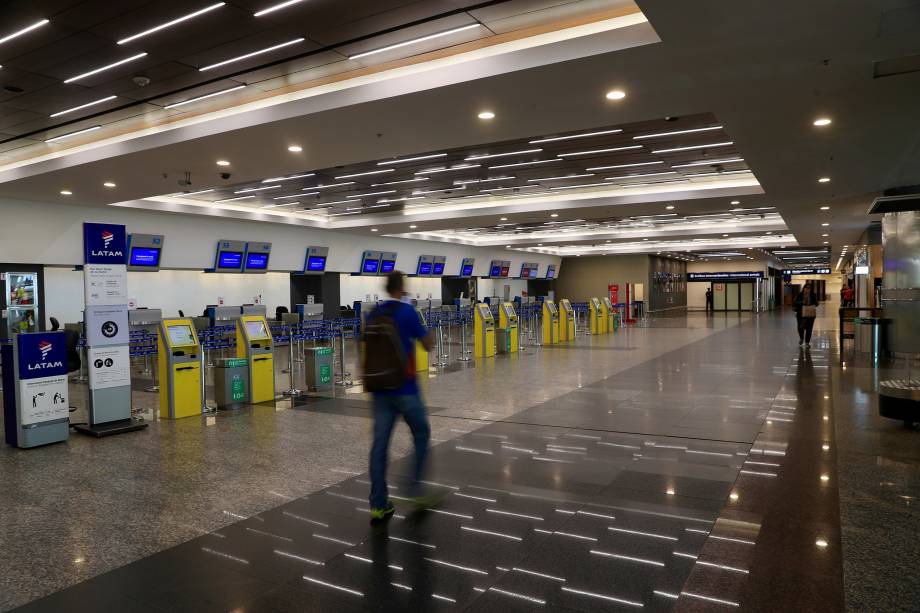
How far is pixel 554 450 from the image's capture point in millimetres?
5988

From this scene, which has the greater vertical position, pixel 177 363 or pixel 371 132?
pixel 371 132

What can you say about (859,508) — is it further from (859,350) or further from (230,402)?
(859,350)

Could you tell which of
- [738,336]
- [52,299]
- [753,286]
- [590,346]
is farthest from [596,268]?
[52,299]

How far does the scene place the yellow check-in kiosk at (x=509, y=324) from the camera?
1569 centimetres

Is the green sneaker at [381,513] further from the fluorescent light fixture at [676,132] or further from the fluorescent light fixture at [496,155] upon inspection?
the fluorescent light fixture at [496,155]

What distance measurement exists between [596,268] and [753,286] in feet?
40.3

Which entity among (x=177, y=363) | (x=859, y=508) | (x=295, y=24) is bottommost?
(x=859, y=508)

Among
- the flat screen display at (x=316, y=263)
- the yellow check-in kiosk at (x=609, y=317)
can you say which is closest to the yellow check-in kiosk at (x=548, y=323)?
the yellow check-in kiosk at (x=609, y=317)

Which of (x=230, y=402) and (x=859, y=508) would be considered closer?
(x=859, y=508)

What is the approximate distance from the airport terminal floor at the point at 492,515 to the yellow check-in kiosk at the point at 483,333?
6.61 m

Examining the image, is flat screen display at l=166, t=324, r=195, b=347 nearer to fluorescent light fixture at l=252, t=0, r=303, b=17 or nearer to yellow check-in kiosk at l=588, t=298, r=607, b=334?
fluorescent light fixture at l=252, t=0, r=303, b=17

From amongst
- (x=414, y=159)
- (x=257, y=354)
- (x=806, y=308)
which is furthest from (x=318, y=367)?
(x=806, y=308)

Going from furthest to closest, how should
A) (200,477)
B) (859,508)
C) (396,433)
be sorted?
(396,433) < (200,477) < (859,508)

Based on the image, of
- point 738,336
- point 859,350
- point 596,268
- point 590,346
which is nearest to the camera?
point 859,350
